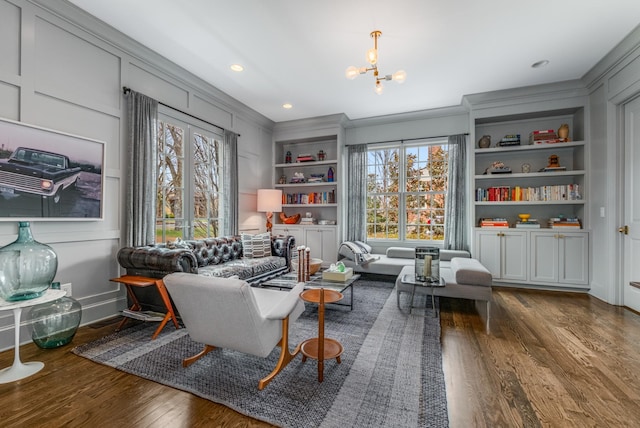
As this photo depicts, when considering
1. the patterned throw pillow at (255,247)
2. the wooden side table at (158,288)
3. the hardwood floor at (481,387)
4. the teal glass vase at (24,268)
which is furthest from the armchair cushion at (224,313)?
the patterned throw pillow at (255,247)

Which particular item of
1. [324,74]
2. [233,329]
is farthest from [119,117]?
[233,329]

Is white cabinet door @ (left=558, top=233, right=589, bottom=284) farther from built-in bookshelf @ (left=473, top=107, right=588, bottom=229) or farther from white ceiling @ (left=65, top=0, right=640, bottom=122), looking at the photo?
white ceiling @ (left=65, top=0, right=640, bottom=122)

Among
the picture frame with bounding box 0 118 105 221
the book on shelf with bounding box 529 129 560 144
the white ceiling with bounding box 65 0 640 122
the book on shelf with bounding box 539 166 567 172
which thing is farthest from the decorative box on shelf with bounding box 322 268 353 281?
the book on shelf with bounding box 529 129 560 144

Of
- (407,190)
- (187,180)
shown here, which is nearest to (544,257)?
(407,190)

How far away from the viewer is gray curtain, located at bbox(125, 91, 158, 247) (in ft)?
10.3

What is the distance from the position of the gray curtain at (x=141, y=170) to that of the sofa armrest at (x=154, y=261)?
0.97 feet

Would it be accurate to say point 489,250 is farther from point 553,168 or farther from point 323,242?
point 323,242

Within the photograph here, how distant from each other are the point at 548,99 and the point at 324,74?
3.38 metres

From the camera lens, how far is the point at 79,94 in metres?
2.75

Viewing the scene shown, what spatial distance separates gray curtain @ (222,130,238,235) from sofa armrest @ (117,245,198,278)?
1.76 metres

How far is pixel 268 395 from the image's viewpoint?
1718mm

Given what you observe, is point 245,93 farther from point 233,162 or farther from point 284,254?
point 284,254

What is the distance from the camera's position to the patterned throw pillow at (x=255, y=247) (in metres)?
4.26

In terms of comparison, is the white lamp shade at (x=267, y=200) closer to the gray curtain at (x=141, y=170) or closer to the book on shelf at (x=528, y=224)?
the gray curtain at (x=141, y=170)
